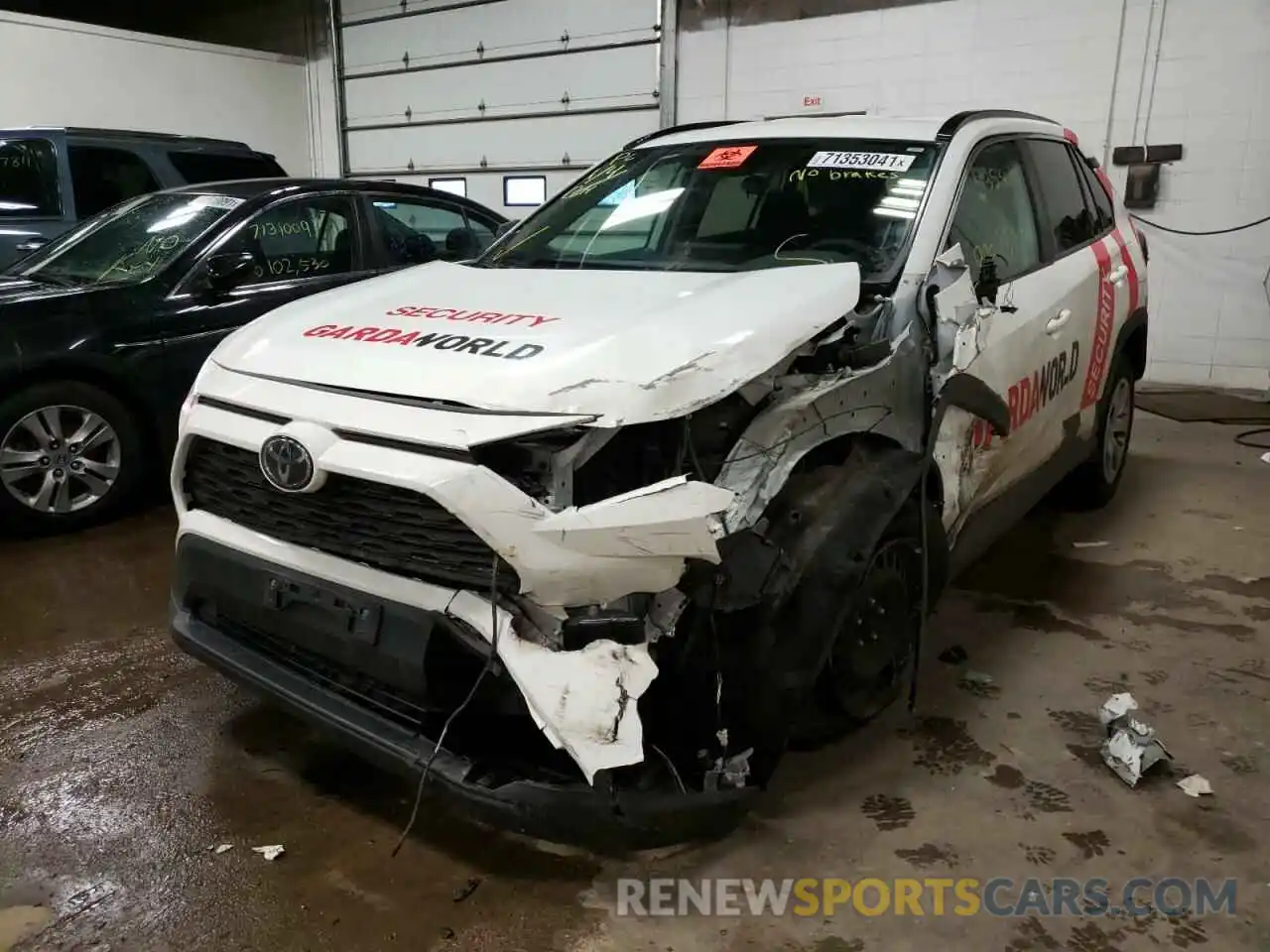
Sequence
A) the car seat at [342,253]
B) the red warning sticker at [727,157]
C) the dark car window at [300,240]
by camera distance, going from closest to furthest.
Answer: the red warning sticker at [727,157] → the dark car window at [300,240] → the car seat at [342,253]

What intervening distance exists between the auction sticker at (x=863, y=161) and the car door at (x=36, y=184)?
17.1 feet

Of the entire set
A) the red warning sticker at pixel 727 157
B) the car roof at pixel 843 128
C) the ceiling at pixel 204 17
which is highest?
→ the ceiling at pixel 204 17

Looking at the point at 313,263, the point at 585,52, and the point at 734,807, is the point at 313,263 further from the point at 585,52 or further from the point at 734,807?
the point at 585,52

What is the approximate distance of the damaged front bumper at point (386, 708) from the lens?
183 cm

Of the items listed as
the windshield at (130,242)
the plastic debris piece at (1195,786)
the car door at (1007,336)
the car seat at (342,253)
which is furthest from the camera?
the car seat at (342,253)

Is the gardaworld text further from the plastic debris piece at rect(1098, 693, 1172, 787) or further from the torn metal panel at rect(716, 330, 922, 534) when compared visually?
the plastic debris piece at rect(1098, 693, 1172, 787)

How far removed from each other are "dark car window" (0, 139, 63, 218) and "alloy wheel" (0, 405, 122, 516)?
286cm

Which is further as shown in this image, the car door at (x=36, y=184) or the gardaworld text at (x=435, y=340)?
the car door at (x=36, y=184)

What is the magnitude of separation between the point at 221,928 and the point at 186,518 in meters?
0.95

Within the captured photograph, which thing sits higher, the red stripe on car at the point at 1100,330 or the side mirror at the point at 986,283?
the side mirror at the point at 986,283

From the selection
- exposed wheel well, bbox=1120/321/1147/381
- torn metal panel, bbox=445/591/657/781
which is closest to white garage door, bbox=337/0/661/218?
exposed wheel well, bbox=1120/321/1147/381

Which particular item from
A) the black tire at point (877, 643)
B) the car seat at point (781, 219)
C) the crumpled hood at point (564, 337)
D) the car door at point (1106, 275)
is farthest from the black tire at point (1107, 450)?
the crumpled hood at point (564, 337)

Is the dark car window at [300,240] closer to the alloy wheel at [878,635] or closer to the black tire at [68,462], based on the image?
the black tire at [68,462]

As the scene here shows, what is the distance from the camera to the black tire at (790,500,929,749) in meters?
2.30
